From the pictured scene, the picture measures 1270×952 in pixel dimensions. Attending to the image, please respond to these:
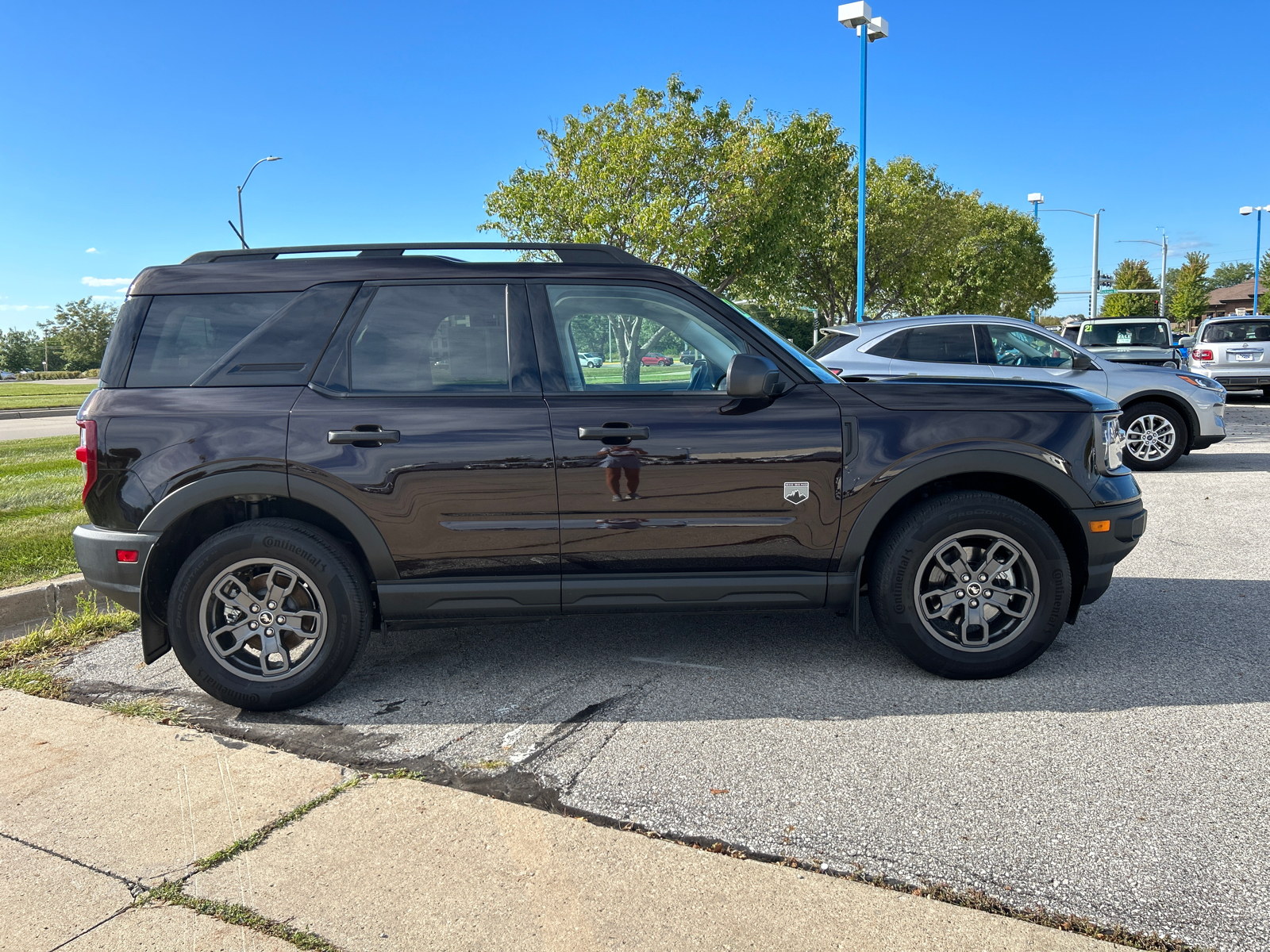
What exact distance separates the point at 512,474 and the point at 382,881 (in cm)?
164

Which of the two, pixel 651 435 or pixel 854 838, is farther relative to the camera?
pixel 651 435

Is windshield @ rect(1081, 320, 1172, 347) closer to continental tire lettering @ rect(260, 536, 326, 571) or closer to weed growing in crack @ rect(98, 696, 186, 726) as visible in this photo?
continental tire lettering @ rect(260, 536, 326, 571)

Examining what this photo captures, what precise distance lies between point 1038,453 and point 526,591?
2.23 metres

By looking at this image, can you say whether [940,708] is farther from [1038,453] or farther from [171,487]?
[171,487]

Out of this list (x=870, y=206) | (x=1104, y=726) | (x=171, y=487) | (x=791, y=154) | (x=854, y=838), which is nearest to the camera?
(x=854, y=838)

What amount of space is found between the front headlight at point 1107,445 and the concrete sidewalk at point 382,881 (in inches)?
93.0

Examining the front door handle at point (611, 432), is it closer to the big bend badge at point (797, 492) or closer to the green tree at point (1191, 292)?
the big bend badge at point (797, 492)

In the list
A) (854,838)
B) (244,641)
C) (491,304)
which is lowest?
(854,838)

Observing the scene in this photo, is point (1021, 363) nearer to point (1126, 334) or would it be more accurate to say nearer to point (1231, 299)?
point (1126, 334)

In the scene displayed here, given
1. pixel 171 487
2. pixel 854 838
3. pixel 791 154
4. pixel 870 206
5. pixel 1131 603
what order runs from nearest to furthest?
pixel 854 838
pixel 171 487
pixel 1131 603
pixel 791 154
pixel 870 206

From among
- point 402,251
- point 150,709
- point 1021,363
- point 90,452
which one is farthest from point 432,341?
point 1021,363

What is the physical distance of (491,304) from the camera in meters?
3.95

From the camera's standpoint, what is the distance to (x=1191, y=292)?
7562 cm

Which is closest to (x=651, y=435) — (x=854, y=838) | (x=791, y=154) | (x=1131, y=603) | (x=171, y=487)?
(x=854, y=838)
